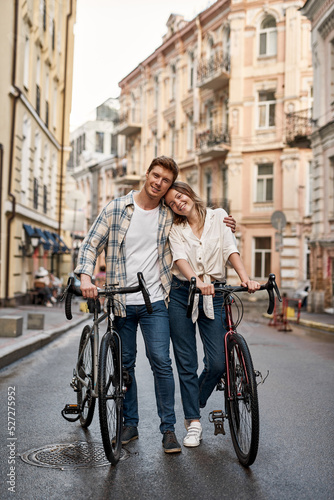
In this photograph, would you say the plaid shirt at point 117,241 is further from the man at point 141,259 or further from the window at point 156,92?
the window at point 156,92

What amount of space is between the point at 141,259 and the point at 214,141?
2874 centimetres

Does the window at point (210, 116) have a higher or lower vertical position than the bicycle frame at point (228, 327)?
higher

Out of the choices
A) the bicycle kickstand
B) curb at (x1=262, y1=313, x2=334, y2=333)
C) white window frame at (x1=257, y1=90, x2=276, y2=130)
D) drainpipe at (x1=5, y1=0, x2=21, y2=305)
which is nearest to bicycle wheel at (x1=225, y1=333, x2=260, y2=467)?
the bicycle kickstand

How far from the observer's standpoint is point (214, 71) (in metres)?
33.0

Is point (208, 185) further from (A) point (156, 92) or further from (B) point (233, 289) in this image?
(B) point (233, 289)

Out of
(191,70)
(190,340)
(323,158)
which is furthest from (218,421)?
(191,70)

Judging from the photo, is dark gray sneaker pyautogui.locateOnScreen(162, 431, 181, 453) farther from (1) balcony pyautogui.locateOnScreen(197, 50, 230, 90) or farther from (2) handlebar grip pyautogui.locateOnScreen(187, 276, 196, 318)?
(1) balcony pyautogui.locateOnScreen(197, 50, 230, 90)

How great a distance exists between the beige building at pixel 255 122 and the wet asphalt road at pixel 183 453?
21.1m

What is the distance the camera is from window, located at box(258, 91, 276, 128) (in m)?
31.6

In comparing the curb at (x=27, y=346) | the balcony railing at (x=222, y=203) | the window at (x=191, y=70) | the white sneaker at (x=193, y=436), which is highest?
the window at (x=191, y=70)

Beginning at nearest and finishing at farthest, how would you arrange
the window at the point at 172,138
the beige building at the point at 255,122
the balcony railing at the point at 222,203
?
the beige building at the point at 255,122 < the balcony railing at the point at 222,203 < the window at the point at 172,138

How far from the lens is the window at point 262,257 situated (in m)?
31.2

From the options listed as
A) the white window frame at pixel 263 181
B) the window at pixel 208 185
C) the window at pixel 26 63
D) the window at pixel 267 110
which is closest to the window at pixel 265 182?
the white window frame at pixel 263 181

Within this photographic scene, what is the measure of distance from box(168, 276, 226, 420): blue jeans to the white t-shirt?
0.15 m
